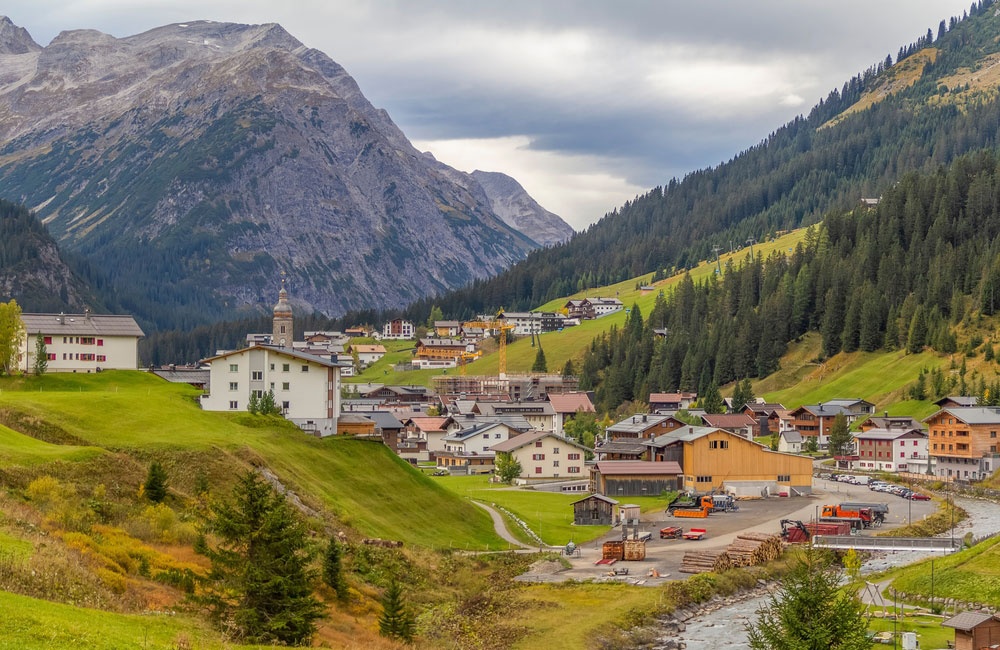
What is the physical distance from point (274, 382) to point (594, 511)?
30008mm

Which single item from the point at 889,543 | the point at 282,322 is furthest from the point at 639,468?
the point at 282,322

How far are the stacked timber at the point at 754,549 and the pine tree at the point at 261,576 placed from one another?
42683mm

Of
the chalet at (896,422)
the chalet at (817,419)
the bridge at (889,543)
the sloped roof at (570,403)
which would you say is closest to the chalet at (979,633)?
the bridge at (889,543)

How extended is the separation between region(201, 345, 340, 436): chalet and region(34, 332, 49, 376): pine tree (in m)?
13.2

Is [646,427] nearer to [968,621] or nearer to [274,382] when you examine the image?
[274,382]

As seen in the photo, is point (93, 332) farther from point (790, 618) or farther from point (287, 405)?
point (790, 618)

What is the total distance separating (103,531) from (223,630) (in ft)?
34.1

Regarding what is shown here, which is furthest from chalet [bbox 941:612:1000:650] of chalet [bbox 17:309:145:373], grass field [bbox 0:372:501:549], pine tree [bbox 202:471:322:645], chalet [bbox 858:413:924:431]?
chalet [bbox 858:413:924:431]

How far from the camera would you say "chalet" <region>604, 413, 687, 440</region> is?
5482 inches

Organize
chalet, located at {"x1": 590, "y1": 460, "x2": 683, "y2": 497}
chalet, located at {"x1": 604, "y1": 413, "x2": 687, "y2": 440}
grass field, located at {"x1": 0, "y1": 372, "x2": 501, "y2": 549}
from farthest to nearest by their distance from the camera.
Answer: chalet, located at {"x1": 604, "y1": 413, "x2": 687, "y2": 440}, chalet, located at {"x1": 590, "y1": 460, "x2": 683, "y2": 497}, grass field, located at {"x1": 0, "y1": 372, "x2": 501, "y2": 549}

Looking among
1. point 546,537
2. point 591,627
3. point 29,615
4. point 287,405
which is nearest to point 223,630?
point 29,615

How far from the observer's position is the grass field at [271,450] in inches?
2277

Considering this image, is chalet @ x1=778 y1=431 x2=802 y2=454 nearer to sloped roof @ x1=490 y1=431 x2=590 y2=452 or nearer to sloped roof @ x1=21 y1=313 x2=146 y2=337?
sloped roof @ x1=490 y1=431 x2=590 y2=452

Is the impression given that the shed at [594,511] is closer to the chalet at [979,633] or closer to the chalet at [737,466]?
the chalet at [737,466]
